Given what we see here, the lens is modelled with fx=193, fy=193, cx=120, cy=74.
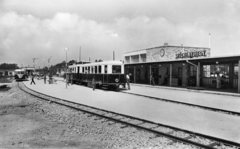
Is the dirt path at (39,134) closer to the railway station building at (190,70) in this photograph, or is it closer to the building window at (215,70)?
the railway station building at (190,70)

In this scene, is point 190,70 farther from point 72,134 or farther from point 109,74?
point 72,134

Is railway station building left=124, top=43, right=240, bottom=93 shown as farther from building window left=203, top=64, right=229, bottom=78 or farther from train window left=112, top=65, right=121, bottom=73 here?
train window left=112, top=65, right=121, bottom=73

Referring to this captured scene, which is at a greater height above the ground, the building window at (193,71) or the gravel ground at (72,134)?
the building window at (193,71)

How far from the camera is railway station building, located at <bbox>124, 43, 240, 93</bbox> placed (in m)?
19.1

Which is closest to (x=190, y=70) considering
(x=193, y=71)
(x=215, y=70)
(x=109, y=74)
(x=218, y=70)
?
(x=193, y=71)

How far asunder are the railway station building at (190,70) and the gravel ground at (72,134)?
13427mm

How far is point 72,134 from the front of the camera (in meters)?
6.25

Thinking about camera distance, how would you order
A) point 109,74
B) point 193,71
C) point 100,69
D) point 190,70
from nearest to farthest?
point 109,74
point 100,69
point 193,71
point 190,70

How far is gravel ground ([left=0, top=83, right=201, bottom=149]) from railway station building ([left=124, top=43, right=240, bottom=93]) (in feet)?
44.1

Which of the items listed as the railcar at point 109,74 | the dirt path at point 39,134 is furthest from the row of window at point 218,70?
the dirt path at point 39,134

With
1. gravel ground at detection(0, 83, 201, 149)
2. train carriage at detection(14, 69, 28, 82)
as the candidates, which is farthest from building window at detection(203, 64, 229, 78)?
train carriage at detection(14, 69, 28, 82)

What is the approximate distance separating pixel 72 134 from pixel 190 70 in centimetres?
1929

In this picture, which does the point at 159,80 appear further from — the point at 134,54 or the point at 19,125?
the point at 19,125

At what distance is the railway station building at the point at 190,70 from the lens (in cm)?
1912
